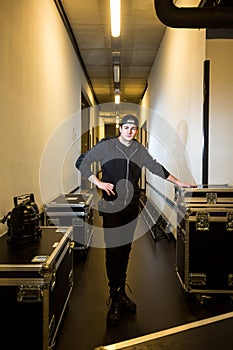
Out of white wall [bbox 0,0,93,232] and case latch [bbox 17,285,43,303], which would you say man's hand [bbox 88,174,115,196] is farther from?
case latch [bbox 17,285,43,303]

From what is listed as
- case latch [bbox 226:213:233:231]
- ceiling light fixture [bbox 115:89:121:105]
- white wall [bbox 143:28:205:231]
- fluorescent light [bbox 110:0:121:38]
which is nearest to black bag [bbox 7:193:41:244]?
case latch [bbox 226:213:233:231]

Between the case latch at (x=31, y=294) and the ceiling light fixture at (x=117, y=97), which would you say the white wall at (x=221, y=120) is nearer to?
the case latch at (x=31, y=294)

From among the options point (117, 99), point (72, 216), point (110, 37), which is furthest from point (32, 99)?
point (117, 99)

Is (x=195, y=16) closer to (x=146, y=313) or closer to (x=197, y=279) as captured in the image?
(x=197, y=279)

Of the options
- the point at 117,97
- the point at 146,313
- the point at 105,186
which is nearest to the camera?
the point at 105,186

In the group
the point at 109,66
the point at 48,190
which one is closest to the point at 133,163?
the point at 48,190

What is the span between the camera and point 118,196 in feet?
Answer: 8.55

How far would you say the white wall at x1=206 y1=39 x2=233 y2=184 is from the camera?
327cm

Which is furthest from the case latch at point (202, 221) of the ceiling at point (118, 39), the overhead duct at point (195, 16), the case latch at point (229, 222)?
the ceiling at point (118, 39)

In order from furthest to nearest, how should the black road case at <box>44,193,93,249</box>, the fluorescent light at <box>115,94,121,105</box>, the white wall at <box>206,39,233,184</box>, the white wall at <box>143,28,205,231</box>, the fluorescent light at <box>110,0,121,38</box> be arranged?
the fluorescent light at <box>115,94,121,105</box> < the fluorescent light at <box>110,0,121,38</box> < the black road case at <box>44,193,93,249</box> < the white wall at <box>143,28,205,231</box> < the white wall at <box>206,39,233,184</box>

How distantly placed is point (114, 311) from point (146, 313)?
0.28 metres

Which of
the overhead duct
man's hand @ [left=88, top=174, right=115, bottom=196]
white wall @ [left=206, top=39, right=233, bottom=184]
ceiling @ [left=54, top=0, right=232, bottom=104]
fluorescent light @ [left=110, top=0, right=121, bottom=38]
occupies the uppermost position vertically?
ceiling @ [left=54, top=0, right=232, bottom=104]

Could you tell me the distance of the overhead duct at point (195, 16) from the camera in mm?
2740

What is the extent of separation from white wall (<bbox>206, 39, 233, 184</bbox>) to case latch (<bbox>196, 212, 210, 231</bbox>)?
659 mm
